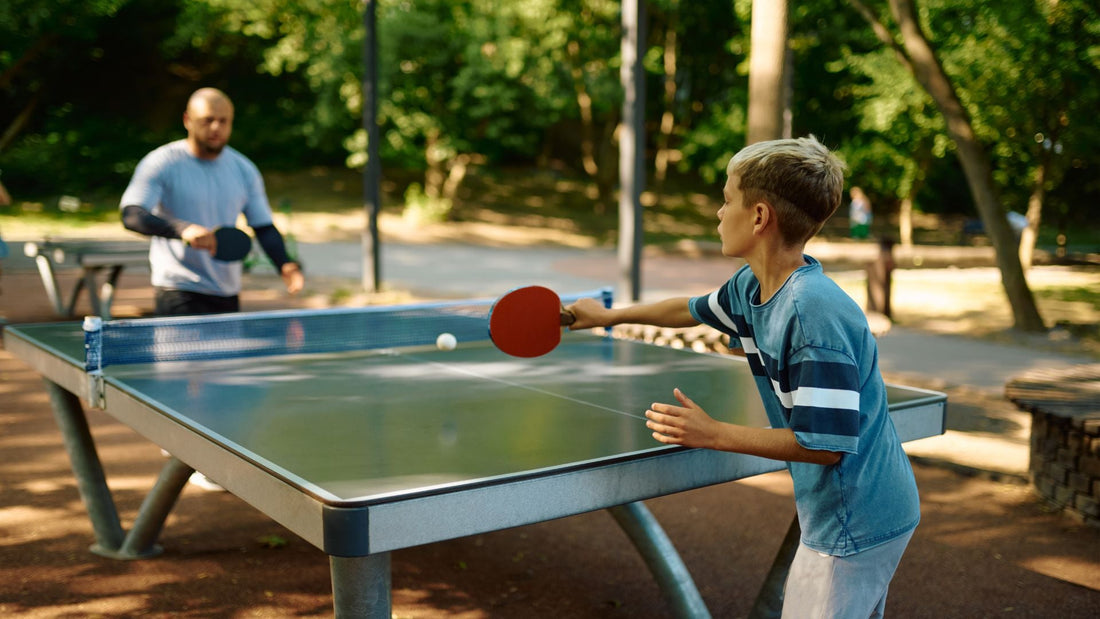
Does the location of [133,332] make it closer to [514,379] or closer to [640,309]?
[514,379]

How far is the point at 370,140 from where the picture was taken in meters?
12.9

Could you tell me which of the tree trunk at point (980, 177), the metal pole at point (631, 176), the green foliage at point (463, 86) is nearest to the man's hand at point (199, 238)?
the metal pole at point (631, 176)

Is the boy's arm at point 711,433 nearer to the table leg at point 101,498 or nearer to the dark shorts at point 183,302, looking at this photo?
the table leg at point 101,498

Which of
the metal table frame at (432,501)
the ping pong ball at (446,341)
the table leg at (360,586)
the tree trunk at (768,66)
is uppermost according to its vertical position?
the tree trunk at (768,66)

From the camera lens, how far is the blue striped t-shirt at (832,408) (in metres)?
1.99

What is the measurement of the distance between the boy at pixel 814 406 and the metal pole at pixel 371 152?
10.7m

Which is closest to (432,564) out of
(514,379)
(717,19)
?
(514,379)

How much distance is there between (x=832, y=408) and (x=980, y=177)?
10373 mm

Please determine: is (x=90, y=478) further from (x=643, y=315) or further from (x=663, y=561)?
(x=643, y=315)

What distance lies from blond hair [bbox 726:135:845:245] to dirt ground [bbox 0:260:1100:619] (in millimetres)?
2258

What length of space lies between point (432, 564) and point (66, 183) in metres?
24.7

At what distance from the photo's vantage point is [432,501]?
6.87 ft

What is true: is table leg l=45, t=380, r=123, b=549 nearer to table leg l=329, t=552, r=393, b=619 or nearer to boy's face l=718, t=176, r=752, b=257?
table leg l=329, t=552, r=393, b=619

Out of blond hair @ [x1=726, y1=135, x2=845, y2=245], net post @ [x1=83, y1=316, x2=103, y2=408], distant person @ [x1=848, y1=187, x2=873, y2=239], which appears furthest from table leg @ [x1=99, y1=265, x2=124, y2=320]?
distant person @ [x1=848, y1=187, x2=873, y2=239]
